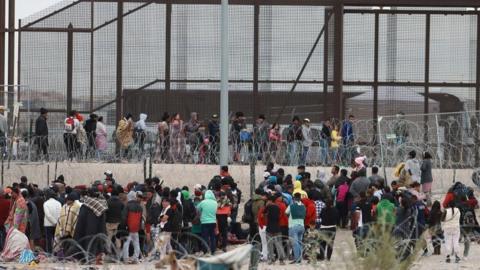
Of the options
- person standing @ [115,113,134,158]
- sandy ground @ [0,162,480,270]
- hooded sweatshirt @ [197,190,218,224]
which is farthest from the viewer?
person standing @ [115,113,134,158]

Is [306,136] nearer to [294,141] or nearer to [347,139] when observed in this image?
[294,141]

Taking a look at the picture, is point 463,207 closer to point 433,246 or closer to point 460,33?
point 433,246

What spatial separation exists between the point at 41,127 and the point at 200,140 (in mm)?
3113

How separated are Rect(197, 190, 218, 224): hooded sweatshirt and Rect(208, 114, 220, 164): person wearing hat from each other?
624cm

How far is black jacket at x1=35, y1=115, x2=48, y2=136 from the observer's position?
31.3 m

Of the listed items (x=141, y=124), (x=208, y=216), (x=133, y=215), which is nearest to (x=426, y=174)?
(x=208, y=216)

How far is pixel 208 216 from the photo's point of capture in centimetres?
2445

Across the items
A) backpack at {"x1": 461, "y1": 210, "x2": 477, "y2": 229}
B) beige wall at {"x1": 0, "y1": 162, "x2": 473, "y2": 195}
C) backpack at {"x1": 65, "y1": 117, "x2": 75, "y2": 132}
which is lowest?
backpack at {"x1": 461, "y1": 210, "x2": 477, "y2": 229}

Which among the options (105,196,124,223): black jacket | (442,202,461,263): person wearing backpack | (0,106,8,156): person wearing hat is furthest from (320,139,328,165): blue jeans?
(105,196,124,223): black jacket

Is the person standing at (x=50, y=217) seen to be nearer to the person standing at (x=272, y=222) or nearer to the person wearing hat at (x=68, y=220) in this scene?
the person wearing hat at (x=68, y=220)

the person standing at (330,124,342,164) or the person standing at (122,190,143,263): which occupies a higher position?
the person standing at (330,124,342,164)

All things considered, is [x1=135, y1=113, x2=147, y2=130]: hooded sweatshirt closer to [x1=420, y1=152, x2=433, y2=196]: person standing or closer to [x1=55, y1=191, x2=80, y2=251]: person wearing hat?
[x1=420, y1=152, x2=433, y2=196]: person standing

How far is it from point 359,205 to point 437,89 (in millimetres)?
9626

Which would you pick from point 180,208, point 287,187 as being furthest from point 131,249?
point 287,187
